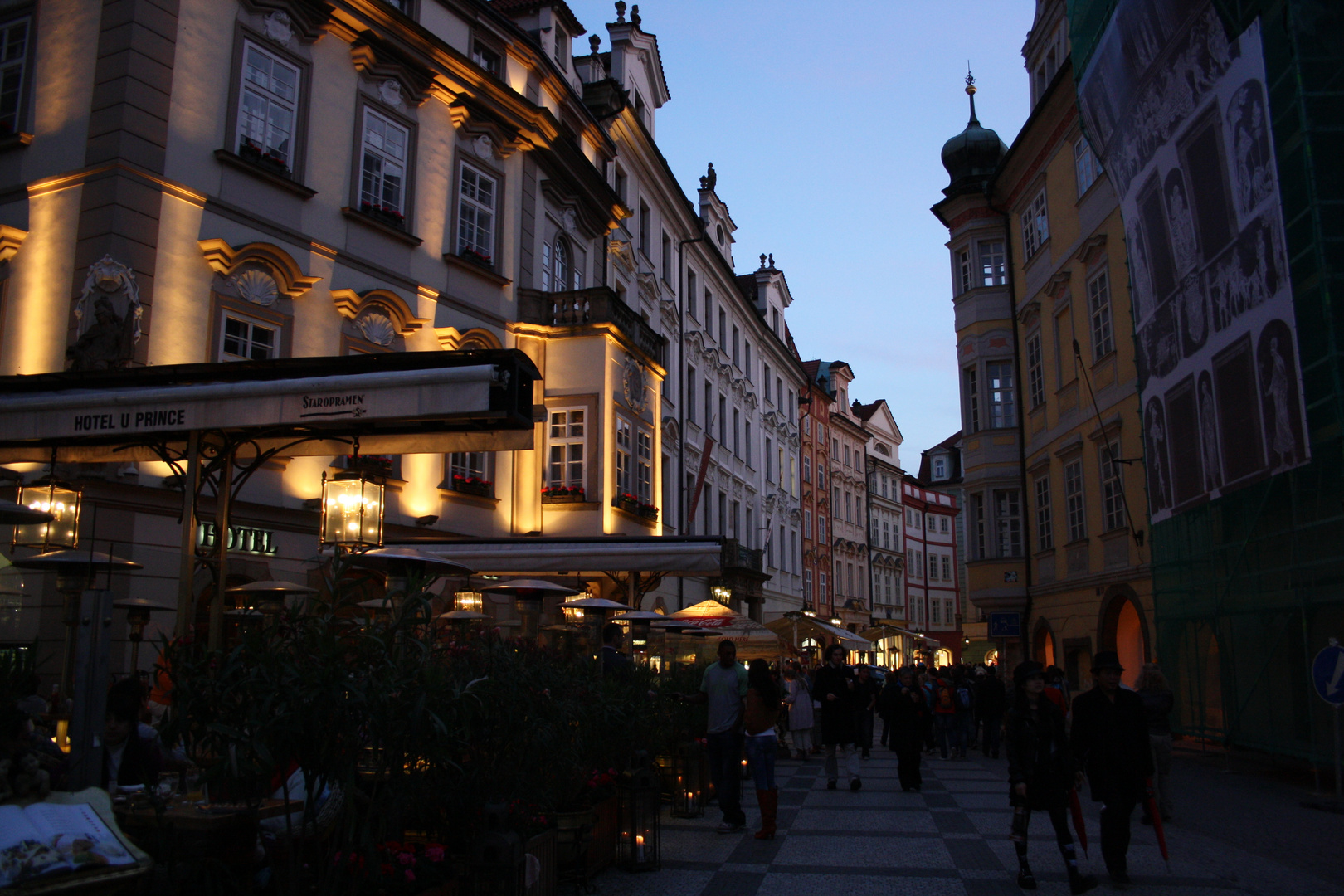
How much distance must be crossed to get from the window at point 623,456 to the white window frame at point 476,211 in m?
4.60

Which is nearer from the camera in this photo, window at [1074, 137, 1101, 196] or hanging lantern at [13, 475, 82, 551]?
hanging lantern at [13, 475, 82, 551]

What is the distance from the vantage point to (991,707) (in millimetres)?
20703

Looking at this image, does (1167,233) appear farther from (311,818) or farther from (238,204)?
(311,818)

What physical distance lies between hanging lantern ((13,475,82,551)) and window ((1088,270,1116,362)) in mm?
19771

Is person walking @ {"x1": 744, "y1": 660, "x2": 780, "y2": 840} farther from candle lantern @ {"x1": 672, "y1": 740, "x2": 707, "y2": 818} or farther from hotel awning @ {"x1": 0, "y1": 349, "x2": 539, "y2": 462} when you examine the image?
hotel awning @ {"x1": 0, "y1": 349, "x2": 539, "y2": 462}

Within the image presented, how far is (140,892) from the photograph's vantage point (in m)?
4.01

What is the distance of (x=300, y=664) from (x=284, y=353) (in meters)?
13.7

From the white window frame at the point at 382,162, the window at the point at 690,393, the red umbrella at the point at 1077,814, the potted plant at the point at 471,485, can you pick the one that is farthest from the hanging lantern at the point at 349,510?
the window at the point at 690,393

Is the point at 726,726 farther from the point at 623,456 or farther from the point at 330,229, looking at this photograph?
the point at 623,456

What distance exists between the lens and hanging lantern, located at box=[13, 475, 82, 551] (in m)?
9.77

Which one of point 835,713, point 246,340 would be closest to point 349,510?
point 835,713

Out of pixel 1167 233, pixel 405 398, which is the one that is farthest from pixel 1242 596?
pixel 405 398

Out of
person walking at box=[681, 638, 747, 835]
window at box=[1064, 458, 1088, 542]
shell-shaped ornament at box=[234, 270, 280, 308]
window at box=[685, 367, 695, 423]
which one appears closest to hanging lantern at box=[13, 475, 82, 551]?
person walking at box=[681, 638, 747, 835]

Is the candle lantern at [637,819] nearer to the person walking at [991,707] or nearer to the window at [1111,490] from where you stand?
the person walking at [991,707]
